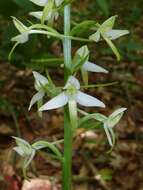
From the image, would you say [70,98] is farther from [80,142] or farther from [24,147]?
[80,142]

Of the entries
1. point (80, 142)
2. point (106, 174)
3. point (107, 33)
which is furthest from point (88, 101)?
point (80, 142)

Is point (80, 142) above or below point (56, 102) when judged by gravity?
below

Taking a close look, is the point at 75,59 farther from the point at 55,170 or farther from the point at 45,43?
the point at 55,170

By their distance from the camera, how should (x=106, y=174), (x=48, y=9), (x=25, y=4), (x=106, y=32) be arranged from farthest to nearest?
1. (x=106, y=174)
2. (x=25, y=4)
3. (x=106, y=32)
4. (x=48, y=9)

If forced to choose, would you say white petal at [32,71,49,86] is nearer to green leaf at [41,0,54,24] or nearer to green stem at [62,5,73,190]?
green stem at [62,5,73,190]

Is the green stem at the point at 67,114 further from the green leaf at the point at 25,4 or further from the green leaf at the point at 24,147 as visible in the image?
the green leaf at the point at 25,4

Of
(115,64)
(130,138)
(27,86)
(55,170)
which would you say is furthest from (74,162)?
(115,64)

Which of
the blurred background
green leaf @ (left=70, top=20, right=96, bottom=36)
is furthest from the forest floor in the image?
green leaf @ (left=70, top=20, right=96, bottom=36)

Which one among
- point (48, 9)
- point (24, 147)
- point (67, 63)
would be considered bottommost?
point (24, 147)
